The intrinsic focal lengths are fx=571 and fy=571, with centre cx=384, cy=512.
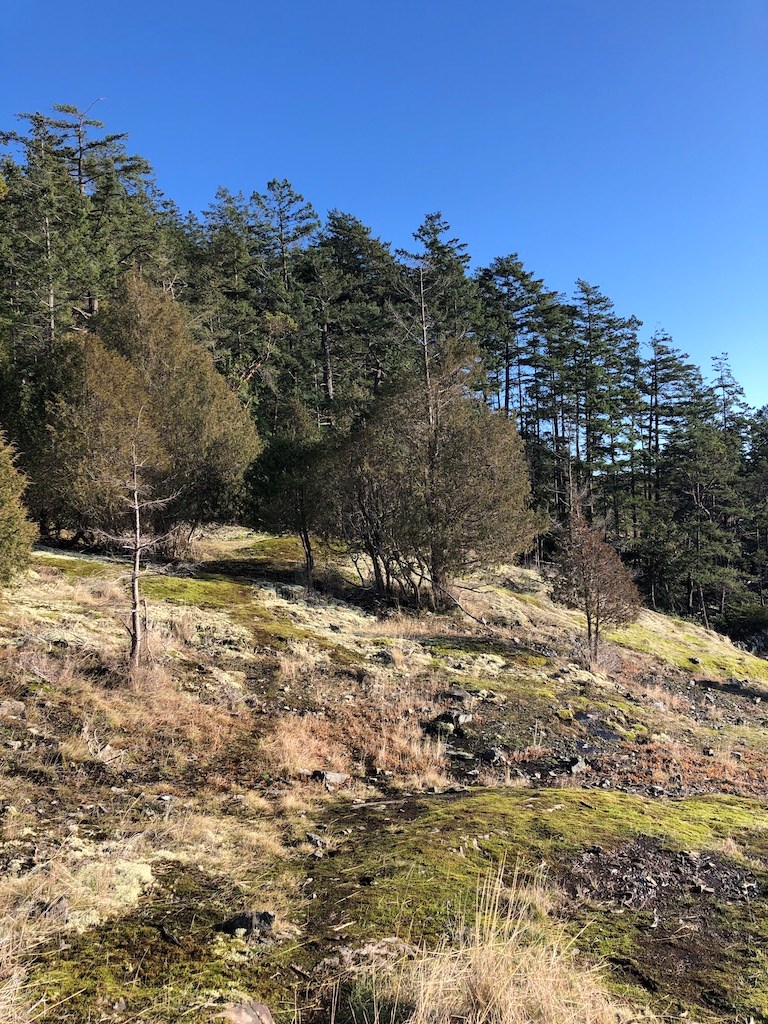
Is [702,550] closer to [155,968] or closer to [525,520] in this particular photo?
[525,520]

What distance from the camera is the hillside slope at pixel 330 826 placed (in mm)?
3430

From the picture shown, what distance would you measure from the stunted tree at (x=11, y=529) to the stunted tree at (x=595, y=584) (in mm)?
18224

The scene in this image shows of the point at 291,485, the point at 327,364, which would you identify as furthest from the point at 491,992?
the point at 327,364

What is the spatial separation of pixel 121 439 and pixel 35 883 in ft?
53.6

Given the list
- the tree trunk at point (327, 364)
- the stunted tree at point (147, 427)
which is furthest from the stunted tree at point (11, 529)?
the tree trunk at point (327, 364)

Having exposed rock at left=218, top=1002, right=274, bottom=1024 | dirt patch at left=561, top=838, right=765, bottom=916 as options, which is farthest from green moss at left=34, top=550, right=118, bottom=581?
exposed rock at left=218, top=1002, right=274, bottom=1024

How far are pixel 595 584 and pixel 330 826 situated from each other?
17754 mm

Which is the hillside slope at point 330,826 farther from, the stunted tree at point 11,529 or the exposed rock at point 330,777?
the stunted tree at point 11,529

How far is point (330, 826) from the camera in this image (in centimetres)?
642

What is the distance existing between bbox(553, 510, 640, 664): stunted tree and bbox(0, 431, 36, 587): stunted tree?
18224 millimetres

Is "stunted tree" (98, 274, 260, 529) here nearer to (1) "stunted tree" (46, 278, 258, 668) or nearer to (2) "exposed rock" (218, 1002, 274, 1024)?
(1) "stunted tree" (46, 278, 258, 668)

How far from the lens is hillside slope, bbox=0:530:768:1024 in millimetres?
3430

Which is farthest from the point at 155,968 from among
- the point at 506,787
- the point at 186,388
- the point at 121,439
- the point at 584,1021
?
the point at 186,388

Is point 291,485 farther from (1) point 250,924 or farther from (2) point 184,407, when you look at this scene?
(1) point 250,924
